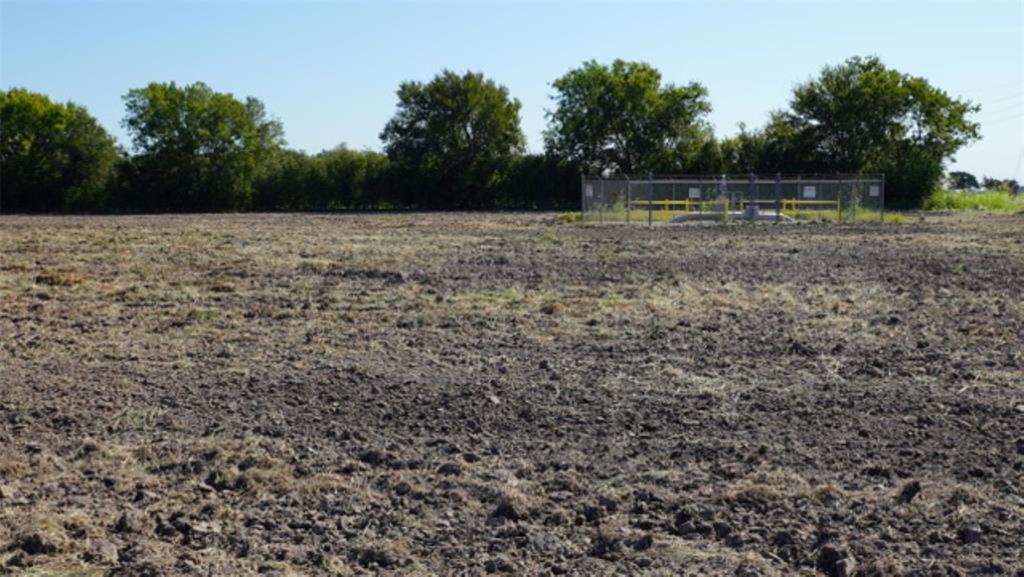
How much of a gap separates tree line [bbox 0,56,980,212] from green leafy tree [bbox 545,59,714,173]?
3.2 inches

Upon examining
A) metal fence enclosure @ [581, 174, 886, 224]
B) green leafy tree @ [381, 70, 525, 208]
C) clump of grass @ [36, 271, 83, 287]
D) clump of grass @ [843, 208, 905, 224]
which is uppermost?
green leafy tree @ [381, 70, 525, 208]

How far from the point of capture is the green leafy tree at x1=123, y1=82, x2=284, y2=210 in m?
63.3

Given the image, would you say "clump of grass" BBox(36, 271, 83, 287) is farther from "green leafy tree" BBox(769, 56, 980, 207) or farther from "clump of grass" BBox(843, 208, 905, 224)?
"green leafy tree" BBox(769, 56, 980, 207)

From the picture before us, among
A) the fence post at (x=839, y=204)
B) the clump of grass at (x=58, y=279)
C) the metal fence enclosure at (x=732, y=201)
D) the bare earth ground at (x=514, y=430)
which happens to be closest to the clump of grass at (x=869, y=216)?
the metal fence enclosure at (x=732, y=201)

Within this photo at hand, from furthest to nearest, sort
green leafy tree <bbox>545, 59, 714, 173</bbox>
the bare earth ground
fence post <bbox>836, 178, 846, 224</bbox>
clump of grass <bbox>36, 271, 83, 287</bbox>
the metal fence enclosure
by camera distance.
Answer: green leafy tree <bbox>545, 59, 714, 173</bbox>, the metal fence enclosure, fence post <bbox>836, 178, 846, 224</bbox>, clump of grass <bbox>36, 271, 83, 287</bbox>, the bare earth ground

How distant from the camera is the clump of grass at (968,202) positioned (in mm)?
53750

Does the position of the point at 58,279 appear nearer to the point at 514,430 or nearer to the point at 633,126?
the point at 514,430

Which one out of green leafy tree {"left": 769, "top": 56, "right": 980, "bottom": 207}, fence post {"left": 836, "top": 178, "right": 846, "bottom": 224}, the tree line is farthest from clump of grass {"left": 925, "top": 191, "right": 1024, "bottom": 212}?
fence post {"left": 836, "top": 178, "right": 846, "bottom": 224}

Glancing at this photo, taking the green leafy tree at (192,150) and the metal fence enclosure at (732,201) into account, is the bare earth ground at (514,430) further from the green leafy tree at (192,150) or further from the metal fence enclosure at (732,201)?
the green leafy tree at (192,150)

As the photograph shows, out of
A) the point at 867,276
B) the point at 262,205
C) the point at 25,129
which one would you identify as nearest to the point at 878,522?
the point at 867,276

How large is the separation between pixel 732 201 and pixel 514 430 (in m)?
33.3

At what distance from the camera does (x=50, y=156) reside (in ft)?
212

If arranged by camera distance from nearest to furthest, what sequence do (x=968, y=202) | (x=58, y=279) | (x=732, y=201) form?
(x=58, y=279), (x=732, y=201), (x=968, y=202)

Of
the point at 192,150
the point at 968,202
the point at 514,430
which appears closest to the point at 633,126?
the point at 968,202
